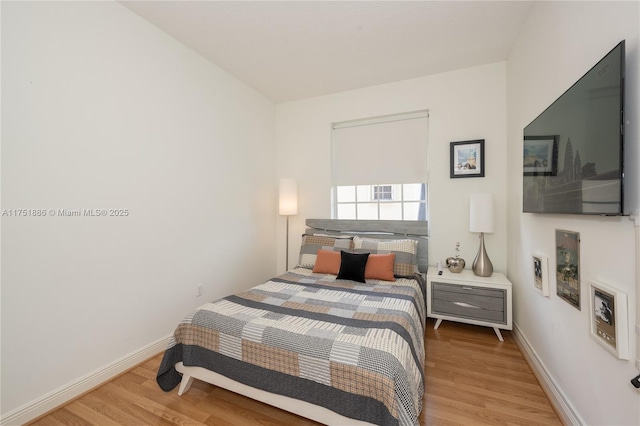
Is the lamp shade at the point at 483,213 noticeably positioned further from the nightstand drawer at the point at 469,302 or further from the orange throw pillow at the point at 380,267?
the orange throw pillow at the point at 380,267

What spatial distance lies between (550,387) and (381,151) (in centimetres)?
265

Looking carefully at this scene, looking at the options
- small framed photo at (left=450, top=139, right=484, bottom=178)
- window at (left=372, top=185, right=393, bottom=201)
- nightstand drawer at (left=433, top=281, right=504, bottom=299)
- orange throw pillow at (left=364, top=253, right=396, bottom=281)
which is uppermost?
small framed photo at (left=450, top=139, right=484, bottom=178)

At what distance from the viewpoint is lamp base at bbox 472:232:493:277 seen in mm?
2615

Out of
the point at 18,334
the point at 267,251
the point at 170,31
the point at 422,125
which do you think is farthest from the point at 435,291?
the point at 170,31

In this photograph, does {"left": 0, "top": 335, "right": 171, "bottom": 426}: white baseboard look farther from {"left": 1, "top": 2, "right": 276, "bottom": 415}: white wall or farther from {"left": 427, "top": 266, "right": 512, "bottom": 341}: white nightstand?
{"left": 427, "top": 266, "right": 512, "bottom": 341}: white nightstand

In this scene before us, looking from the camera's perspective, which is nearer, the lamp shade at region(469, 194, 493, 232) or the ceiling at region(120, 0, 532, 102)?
the ceiling at region(120, 0, 532, 102)

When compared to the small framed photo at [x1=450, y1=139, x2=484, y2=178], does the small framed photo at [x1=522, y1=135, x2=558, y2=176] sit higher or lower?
lower

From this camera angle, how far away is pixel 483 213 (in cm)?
258

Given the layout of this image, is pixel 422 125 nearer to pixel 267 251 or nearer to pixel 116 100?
pixel 267 251

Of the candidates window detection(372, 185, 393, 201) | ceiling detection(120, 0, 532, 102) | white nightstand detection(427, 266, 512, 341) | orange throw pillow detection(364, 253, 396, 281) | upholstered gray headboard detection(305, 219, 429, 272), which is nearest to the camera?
ceiling detection(120, 0, 532, 102)

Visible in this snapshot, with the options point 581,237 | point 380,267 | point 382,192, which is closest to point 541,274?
point 581,237

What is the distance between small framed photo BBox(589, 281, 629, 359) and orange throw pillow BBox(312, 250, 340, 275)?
1.88 metres

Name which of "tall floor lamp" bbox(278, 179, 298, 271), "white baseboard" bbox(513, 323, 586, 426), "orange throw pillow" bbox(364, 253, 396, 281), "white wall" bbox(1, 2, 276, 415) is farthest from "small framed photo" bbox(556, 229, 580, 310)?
"white wall" bbox(1, 2, 276, 415)

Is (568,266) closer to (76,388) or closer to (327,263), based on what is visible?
(327,263)
